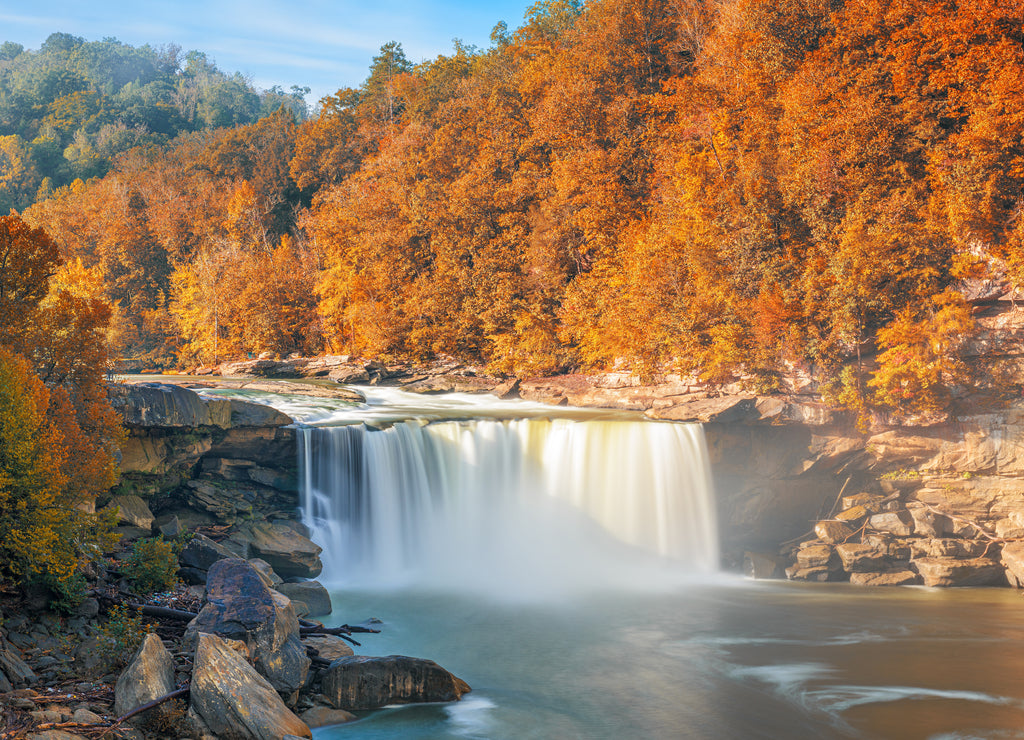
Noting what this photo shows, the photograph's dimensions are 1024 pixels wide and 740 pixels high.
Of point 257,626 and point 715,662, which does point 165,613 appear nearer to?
point 257,626

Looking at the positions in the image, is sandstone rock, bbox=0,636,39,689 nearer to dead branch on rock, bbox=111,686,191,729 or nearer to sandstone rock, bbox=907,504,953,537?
dead branch on rock, bbox=111,686,191,729

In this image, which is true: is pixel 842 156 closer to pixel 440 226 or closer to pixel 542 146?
pixel 542 146

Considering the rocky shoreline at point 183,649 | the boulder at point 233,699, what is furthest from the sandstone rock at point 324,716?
the boulder at point 233,699

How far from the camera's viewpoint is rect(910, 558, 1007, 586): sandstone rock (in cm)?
1898

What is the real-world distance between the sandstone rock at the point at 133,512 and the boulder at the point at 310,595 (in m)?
3.23

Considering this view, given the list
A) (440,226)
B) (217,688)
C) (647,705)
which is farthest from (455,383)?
(217,688)

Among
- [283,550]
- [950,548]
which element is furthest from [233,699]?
[950,548]

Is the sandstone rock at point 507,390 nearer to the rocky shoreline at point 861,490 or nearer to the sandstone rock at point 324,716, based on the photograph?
the rocky shoreline at point 861,490

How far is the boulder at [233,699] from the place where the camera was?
25.6 feet

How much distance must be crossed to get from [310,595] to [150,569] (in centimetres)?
387

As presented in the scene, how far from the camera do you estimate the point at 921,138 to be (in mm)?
23500

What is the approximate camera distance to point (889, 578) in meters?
19.4

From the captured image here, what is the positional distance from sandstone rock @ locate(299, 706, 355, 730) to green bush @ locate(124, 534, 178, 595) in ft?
12.8

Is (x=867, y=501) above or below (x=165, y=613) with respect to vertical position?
below
